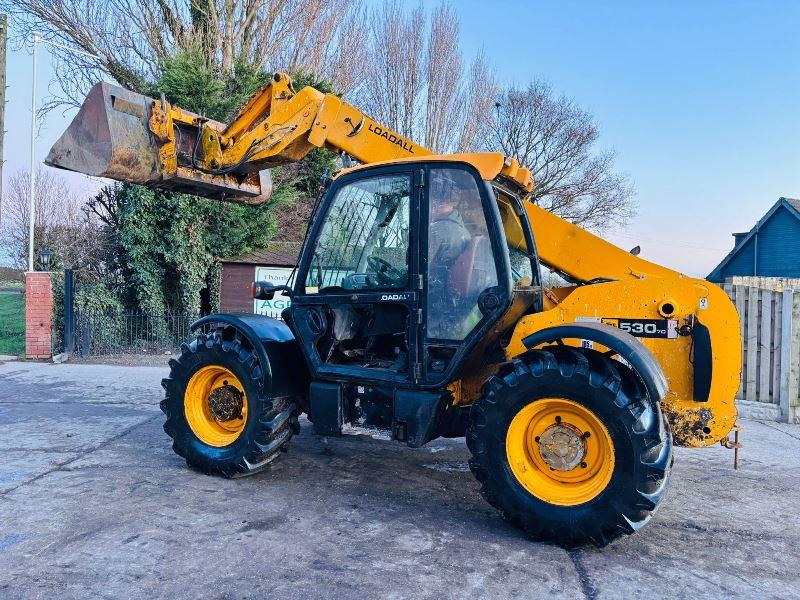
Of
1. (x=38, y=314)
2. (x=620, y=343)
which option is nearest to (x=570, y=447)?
(x=620, y=343)

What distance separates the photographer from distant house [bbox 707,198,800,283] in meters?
24.9

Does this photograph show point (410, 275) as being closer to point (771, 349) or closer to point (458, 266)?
point (458, 266)

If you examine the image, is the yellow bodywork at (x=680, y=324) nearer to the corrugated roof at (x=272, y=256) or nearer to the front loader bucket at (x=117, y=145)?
the front loader bucket at (x=117, y=145)

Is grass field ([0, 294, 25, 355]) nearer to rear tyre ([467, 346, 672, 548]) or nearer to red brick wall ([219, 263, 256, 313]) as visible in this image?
red brick wall ([219, 263, 256, 313])

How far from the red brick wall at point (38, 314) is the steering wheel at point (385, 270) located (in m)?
10.9

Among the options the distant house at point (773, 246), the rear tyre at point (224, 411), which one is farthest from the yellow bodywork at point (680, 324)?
the distant house at point (773, 246)

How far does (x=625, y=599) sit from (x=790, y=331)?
642 cm

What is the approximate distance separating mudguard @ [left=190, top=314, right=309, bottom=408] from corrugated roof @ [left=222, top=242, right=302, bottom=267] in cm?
929

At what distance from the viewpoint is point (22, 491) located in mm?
4344

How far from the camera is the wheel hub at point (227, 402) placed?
486 centimetres

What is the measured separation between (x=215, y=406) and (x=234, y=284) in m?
10.6

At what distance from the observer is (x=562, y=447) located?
11.8 ft

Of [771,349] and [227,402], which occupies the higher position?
[771,349]

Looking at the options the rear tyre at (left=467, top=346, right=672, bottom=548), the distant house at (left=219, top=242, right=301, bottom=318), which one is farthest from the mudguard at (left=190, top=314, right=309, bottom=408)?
the distant house at (left=219, top=242, right=301, bottom=318)
